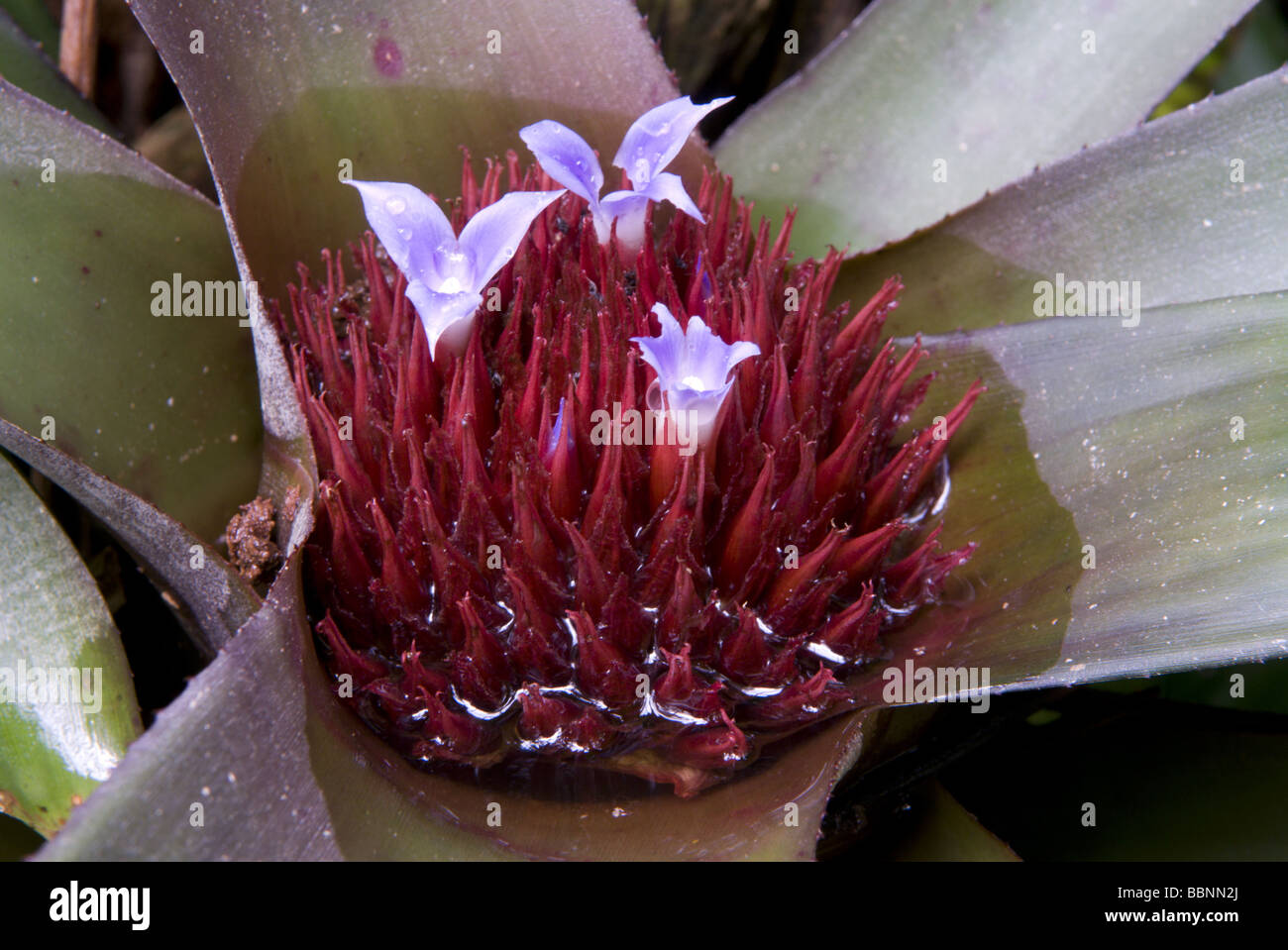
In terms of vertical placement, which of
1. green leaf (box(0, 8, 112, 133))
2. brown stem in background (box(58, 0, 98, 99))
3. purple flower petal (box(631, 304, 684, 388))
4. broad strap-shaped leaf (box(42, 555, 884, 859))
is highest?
brown stem in background (box(58, 0, 98, 99))

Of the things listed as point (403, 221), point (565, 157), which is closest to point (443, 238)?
point (403, 221)

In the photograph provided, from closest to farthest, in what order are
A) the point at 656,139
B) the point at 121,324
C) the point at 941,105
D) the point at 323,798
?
1. the point at 323,798
2. the point at 656,139
3. the point at 121,324
4. the point at 941,105

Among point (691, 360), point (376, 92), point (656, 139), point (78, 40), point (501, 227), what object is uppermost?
point (78, 40)

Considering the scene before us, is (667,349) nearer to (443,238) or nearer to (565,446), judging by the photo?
(565,446)

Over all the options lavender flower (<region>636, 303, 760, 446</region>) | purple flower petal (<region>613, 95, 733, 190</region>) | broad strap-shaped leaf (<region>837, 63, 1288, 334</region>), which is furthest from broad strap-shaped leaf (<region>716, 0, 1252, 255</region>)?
lavender flower (<region>636, 303, 760, 446</region>)

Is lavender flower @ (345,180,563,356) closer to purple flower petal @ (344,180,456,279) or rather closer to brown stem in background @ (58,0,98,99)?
purple flower petal @ (344,180,456,279)
